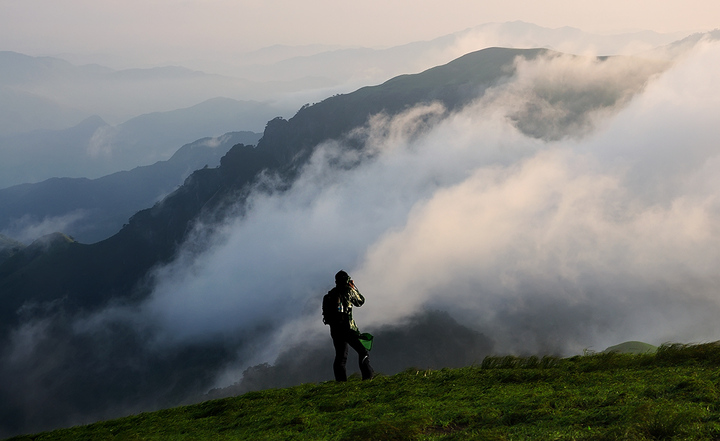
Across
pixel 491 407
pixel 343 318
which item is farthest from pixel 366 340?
pixel 491 407

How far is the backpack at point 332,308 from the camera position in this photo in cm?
1848

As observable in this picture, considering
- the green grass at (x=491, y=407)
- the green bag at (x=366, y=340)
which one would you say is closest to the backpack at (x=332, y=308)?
the green bag at (x=366, y=340)

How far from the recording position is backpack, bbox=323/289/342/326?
18484 millimetres

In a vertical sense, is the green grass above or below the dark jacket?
below

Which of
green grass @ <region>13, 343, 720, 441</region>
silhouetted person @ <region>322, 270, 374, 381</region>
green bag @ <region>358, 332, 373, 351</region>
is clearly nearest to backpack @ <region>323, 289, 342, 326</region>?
silhouetted person @ <region>322, 270, 374, 381</region>

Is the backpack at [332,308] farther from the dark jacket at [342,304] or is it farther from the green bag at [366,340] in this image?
the green bag at [366,340]

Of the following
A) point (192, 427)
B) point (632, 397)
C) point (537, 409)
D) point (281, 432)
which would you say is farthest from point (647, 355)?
point (192, 427)

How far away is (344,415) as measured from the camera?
13367mm

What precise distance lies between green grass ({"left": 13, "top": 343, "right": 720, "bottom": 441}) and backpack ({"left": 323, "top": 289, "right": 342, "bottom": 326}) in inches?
80.5

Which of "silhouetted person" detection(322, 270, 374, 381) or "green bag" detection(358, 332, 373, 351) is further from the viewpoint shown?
"green bag" detection(358, 332, 373, 351)

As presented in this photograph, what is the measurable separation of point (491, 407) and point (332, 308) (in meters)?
7.86

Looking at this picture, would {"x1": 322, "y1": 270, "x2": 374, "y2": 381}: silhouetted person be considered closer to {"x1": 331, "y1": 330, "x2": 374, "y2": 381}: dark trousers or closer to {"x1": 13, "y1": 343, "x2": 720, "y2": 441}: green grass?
{"x1": 331, "y1": 330, "x2": 374, "y2": 381}: dark trousers

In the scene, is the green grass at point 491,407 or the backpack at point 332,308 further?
the backpack at point 332,308

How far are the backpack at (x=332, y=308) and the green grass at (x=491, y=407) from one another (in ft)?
6.71
